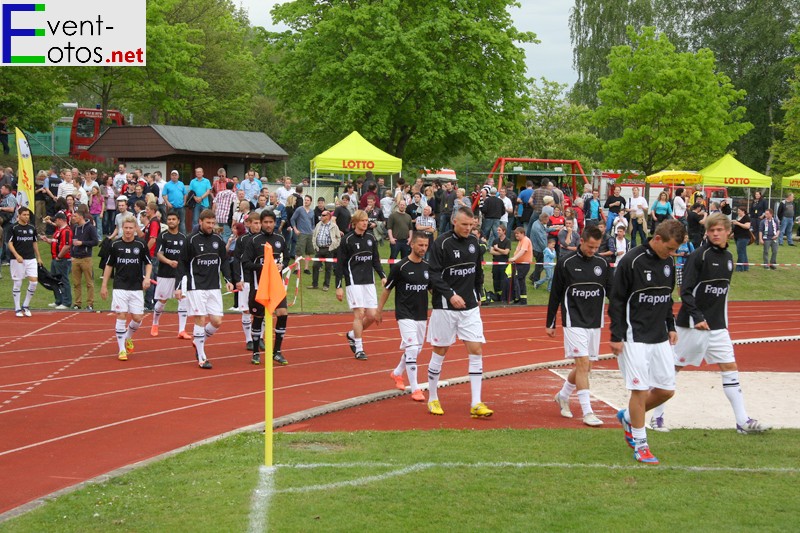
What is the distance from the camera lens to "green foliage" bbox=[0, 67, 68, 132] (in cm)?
3919

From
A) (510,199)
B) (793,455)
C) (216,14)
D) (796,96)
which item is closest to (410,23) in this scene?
(510,199)

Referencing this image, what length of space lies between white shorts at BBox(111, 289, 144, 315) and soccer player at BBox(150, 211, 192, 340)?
848mm

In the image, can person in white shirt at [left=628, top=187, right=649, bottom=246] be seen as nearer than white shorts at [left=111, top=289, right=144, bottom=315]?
No

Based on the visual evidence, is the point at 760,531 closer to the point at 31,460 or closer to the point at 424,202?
the point at 31,460

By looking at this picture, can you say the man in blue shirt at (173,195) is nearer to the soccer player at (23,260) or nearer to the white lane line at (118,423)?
the soccer player at (23,260)

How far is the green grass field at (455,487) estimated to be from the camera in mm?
6844

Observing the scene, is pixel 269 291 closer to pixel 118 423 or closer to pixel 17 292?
pixel 118 423

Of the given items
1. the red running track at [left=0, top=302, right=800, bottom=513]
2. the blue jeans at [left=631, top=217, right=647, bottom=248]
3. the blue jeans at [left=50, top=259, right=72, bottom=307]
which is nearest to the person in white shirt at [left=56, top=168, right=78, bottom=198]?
the blue jeans at [left=50, top=259, right=72, bottom=307]

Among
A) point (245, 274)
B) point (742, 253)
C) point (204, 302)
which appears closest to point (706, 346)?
point (245, 274)

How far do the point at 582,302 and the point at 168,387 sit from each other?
5.48 m

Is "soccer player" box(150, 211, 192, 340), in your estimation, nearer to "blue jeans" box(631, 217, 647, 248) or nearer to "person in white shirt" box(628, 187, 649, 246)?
"person in white shirt" box(628, 187, 649, 246)

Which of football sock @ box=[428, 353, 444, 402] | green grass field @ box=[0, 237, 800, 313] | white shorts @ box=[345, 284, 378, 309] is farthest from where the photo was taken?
green grass field @ box=[0, 237, 800, 313]

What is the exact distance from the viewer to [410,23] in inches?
1515

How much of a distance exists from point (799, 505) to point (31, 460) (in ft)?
21.6
